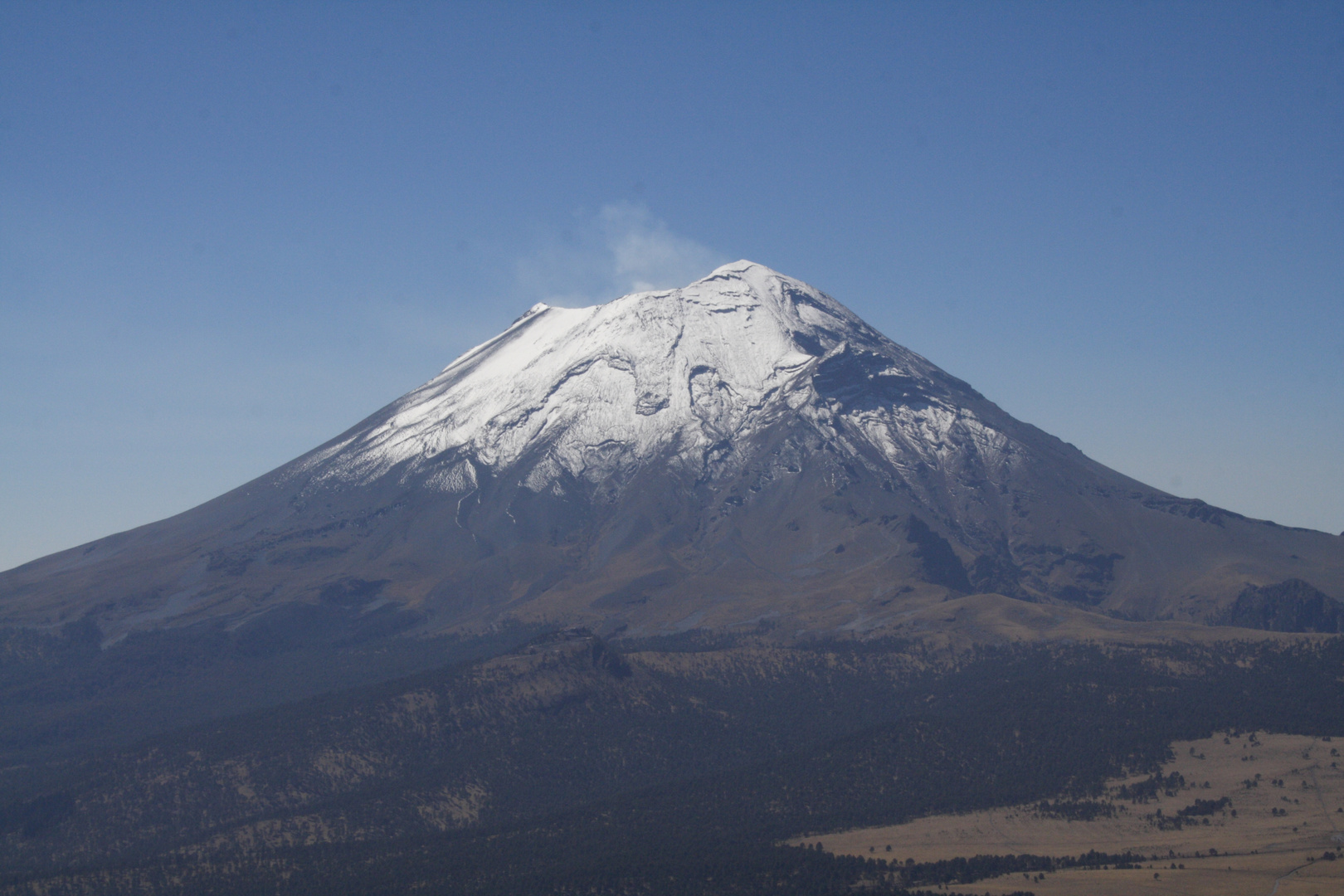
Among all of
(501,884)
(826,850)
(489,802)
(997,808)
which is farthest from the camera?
(489,802)

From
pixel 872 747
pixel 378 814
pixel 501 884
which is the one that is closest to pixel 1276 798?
pixel 872 747

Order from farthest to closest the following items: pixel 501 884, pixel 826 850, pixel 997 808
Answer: pixel 997 808, pixel 826 850, pixel 501 884

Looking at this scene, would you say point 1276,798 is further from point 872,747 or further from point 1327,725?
point 872,747

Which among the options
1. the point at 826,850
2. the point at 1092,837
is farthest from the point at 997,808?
the point at 826,850

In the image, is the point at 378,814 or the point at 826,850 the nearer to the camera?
the point at 826,850

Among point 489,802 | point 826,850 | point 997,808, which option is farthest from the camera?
point 489,802

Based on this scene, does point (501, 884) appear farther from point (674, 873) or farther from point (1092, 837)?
point (1092, 837)
